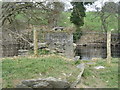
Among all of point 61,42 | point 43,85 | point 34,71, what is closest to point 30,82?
point 43,85

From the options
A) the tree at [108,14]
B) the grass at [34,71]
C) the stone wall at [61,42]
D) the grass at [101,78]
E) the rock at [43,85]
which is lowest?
the grass at [101,78]

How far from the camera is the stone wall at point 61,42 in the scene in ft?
25.4

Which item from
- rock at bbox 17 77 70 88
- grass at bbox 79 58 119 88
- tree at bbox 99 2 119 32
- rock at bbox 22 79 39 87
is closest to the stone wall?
grass at bbox 79 58 119 88

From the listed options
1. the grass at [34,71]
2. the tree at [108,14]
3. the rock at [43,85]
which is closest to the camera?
the rock at [43,85]

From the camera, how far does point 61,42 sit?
8.21 metres

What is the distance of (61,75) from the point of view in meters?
4.34

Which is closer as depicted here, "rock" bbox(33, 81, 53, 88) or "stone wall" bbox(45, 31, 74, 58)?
"rock" bbox(33, 81, 53, 88)

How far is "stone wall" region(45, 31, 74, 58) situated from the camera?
305 inches

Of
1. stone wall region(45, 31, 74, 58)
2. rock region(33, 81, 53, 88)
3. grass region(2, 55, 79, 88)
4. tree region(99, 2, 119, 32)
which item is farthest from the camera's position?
tree region(99, 2, 119, 32)

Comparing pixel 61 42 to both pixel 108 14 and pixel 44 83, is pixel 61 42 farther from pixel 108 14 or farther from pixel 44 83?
pixel 108 14

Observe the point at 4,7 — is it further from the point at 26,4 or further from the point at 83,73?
the point at 83,73

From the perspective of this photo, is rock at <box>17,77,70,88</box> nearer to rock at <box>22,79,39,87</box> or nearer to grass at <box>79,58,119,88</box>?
rock at <box>22,79,39,87</box>

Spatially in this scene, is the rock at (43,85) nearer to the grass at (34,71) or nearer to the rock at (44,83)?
the rock at (44,83)

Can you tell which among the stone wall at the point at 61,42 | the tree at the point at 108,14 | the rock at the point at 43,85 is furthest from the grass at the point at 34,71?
the tree at the point at 108,14
